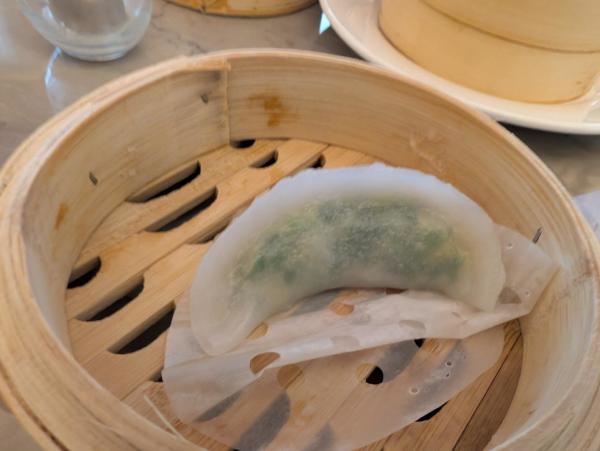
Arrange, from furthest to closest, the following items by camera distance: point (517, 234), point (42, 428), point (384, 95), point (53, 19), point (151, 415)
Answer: point (53, 19) → point (384, 95) → point (517, 234) → point (151, 415) → point (42, 428)

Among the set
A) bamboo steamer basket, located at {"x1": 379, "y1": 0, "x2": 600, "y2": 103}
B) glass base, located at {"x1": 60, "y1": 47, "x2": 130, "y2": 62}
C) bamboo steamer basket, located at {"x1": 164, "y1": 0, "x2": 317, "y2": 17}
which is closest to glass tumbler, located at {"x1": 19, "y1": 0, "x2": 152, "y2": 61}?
glass base, located at {"x1": 60, "y1": 47, "x2": 130, "y2": 62}

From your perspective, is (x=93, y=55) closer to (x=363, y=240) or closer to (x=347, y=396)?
(x=363, y=240)

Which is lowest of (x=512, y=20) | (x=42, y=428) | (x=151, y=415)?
(x=151, y=415)

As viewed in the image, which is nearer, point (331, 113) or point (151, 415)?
point (151, 415)

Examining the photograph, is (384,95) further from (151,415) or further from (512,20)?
(151,415)

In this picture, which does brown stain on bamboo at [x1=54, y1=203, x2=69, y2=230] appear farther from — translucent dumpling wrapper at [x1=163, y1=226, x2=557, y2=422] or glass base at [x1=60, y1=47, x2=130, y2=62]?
glass base at [x1=60, y1=47, x2=130, y2=62]

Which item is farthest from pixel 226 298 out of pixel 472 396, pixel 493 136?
pixel 493 136

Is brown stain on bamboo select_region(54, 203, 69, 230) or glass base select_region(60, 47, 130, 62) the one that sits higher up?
glass base select_region(60, 47, 130, 62)
